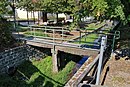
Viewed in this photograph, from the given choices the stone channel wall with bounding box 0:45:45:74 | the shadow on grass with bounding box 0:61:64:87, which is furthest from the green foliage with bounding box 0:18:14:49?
the shadow on grass with bounding box 0:61:64:87

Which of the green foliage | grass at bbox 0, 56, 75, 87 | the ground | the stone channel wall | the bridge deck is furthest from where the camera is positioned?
the green foliage

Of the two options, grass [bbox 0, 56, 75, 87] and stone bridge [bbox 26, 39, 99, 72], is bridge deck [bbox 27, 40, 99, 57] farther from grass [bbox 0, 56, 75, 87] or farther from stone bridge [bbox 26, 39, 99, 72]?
grass [bbox 0, 56, 75, 87]

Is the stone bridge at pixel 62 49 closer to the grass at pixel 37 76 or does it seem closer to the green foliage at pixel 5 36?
the grass at pixel 37 76

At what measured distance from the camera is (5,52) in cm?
1316

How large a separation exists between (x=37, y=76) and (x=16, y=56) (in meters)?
1.84

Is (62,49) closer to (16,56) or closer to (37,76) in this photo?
(37,76)

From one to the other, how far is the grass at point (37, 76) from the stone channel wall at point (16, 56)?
0.39m

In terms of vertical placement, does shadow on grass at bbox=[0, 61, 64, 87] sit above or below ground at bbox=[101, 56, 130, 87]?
below

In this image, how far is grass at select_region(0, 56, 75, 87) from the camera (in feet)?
41.6

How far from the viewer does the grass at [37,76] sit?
41.6 feet

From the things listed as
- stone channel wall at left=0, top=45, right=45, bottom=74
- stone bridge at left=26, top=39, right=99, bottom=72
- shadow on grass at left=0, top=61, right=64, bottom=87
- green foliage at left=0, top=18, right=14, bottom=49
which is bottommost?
shadow on grass at left=0, top=61, right=64, bottom=87

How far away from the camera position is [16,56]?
14.1 m

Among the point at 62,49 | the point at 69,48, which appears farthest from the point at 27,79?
the point at 69,48

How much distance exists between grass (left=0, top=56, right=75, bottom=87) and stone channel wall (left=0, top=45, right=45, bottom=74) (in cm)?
39
